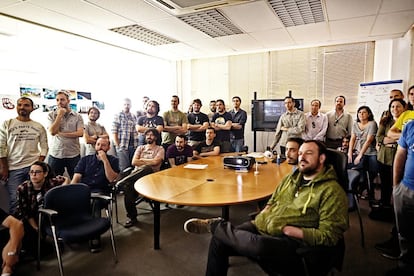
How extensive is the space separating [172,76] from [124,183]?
4.31 meters

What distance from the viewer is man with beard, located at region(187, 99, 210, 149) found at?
4.79m

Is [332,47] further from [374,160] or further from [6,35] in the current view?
[6,35]

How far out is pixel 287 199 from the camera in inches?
78.4

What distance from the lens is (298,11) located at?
3.62 metres

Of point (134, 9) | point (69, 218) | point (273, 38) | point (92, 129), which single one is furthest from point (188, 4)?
point (69, 218)

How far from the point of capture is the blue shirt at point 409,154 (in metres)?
2.00

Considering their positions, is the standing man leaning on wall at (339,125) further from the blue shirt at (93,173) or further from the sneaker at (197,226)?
the blue shirt at (93,173)

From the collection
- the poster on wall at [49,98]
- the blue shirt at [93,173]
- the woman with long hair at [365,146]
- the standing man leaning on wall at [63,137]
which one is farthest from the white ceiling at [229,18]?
the blue shirt at [93,173]

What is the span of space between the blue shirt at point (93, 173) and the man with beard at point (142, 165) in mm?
279

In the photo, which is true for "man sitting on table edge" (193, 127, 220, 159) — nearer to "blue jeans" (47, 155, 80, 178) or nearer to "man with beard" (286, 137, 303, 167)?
"blue jeans" (47, 155, 80, 178)

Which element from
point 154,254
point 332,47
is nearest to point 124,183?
point 154,254

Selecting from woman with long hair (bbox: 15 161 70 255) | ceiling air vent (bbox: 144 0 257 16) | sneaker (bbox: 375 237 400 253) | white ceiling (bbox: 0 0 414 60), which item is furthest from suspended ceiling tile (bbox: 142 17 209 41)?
sneaker (bbox: 375 237 400 253)

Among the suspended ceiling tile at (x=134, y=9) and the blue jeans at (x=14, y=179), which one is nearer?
the blue jeans at (x=14, y=179)

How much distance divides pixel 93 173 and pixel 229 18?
2731mm
